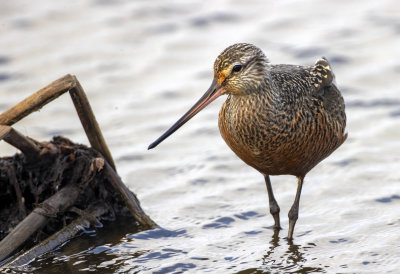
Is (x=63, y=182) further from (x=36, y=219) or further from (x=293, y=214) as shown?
(x=293, y=214)

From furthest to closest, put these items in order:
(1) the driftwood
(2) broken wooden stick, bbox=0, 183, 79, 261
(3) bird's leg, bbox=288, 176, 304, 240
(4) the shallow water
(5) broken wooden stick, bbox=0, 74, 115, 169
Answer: (3) bird's leg, bbox=288, 176, 304, 240 < (4) the shallow water < (1) the driftwood < (5) broken wooden stick, bbox=0, 74, 115, 169 < (2) broken wooden stick, bbox=0, 183, 79, 261

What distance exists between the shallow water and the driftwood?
0.20m

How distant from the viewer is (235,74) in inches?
235

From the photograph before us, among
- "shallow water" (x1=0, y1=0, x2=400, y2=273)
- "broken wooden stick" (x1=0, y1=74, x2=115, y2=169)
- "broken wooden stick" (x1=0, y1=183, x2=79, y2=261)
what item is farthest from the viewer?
"shallow water" (x1=0, y1=0, x2=400, y2=273)

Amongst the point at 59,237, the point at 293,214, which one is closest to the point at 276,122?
the point at 293,214

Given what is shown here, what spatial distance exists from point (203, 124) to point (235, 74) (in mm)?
3001

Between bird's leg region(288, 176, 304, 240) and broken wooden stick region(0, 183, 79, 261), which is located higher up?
broken wooden stick region(0, 183, 79, 261)

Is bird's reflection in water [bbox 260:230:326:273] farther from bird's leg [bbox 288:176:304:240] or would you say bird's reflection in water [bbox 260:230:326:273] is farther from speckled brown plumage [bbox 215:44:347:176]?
speckled brown plumage [bbox 215:44:347:176]

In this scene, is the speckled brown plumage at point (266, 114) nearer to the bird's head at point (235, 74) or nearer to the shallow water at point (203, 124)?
the bird's head at point (235, 74)

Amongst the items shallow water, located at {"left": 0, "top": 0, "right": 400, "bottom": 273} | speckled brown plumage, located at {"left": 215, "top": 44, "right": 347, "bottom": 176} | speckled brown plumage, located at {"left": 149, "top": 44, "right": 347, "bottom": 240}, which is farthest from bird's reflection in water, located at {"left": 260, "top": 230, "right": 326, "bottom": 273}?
speckled brown plumage, located at {"left": 215, "top": 44, "right": 347, "bottom": 176}

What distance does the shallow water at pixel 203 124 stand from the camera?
20.6ft

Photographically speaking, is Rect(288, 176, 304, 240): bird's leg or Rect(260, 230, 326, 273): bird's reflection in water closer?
Rect(260, 230, 326, 273): bird's reflection in water

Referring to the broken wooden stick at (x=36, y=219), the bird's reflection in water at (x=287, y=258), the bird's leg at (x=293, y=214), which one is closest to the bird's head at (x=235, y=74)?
the broken wooden stick at (x=36, y=219)

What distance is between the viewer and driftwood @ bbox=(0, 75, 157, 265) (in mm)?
6066
